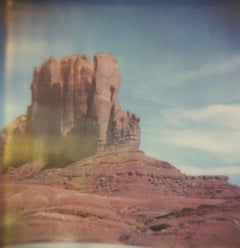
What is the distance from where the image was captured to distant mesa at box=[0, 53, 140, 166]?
51.2 feet

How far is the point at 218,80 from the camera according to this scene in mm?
15367

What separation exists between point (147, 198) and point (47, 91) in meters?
3.85

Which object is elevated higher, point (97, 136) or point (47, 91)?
point (47, 91)

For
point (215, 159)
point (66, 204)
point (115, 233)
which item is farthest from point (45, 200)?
point (215, 159)

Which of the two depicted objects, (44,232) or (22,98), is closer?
(44,232)

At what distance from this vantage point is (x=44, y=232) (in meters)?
14.4

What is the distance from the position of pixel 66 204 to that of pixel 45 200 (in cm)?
Result: 51

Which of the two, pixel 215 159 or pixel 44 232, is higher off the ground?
pixel 215 159

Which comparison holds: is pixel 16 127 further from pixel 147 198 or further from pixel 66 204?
pixel 147 198

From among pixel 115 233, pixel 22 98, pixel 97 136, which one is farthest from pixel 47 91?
pixel 115 233

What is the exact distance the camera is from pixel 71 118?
52.2 feet

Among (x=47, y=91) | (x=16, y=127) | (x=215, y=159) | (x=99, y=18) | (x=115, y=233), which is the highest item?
(x=99, y=18)

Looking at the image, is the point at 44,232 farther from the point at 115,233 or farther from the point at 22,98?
the point at 22,98

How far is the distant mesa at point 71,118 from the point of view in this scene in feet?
51.2
